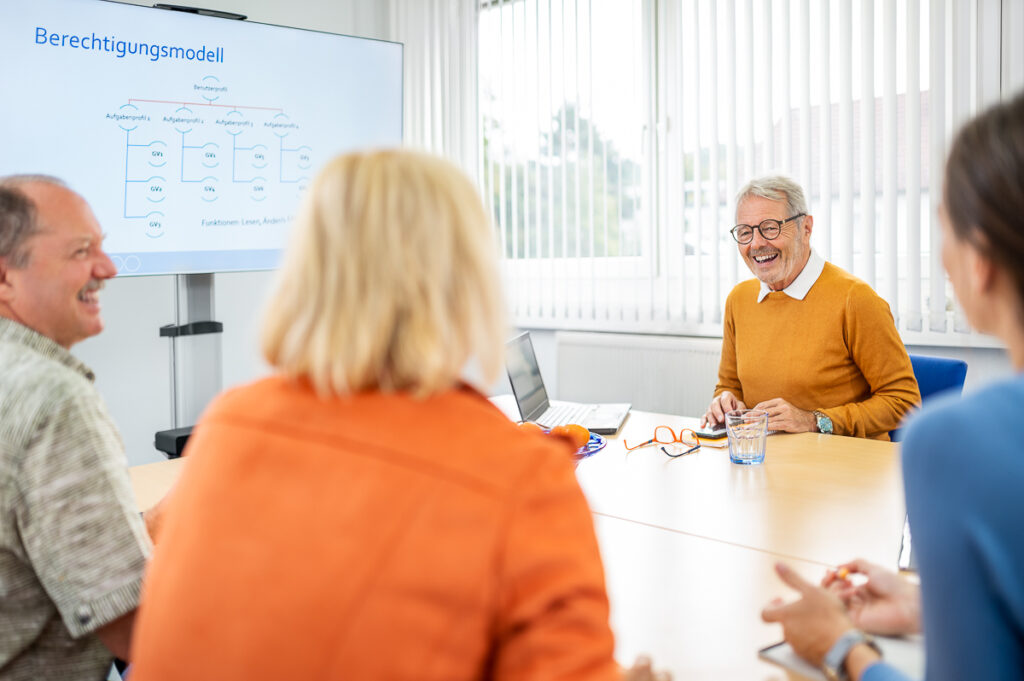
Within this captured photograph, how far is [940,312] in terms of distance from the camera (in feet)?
10.0

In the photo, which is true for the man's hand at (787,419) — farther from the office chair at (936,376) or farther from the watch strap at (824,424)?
the office chair at (936,376)

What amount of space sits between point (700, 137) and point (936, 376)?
1.58 meters

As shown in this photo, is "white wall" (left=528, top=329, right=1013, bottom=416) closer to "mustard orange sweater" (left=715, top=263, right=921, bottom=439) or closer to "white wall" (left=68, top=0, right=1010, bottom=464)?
"white wall" (left=68, top=0, right=1010, bottom=464)

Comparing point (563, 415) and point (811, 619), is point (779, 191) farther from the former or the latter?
point (811, 619)

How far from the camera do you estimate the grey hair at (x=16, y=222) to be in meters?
1.30

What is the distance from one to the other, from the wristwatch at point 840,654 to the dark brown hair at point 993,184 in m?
0.46

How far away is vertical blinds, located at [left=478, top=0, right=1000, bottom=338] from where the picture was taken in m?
3.07

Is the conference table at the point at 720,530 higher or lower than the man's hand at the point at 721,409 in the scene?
lower

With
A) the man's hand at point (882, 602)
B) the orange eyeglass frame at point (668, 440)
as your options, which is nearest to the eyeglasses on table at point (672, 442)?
the orange eyeglass frame at point (668, 440)

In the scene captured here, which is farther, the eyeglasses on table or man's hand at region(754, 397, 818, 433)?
man's hand at region(754, 397, 818, 433)

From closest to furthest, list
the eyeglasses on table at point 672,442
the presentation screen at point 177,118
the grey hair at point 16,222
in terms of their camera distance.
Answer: the grey hair at point 16,222 < the eyeglasses on table at point 672,442 < the presentation screen at point 177,118

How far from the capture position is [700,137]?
3600 millimetres

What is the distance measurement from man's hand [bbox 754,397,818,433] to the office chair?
0.92ft

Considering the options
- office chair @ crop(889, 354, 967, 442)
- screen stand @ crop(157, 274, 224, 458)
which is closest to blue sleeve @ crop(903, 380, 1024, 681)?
office chair @ crop(889, 354, 967, 442)
